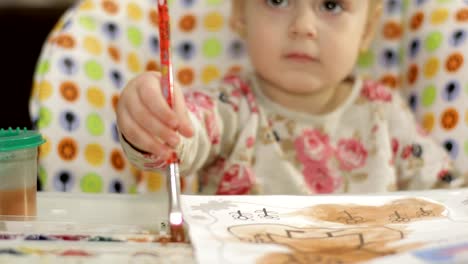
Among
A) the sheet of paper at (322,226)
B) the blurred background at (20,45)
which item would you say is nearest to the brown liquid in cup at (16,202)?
the sheet of paper at (322,226)

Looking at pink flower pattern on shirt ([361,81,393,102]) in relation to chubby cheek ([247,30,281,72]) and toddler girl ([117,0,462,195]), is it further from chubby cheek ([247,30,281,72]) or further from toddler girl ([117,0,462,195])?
chubby cheek ([247,30,281,72])

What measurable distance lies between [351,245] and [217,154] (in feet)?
1.68

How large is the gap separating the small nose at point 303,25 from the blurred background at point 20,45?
0.99 m

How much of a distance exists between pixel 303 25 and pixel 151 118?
1.12 ft

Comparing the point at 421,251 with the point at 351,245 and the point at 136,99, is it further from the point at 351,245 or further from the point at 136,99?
→ the point at 136,99

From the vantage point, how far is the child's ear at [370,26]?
3.67ft

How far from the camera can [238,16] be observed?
109cm

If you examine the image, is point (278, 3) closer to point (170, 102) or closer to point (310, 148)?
point (310, 148)

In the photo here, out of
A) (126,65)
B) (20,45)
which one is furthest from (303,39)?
(20,45)

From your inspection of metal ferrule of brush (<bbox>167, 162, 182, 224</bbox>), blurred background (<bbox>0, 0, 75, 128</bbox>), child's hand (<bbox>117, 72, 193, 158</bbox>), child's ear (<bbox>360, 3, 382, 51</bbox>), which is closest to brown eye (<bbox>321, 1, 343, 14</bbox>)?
child's ear (<bbox>360, 3, 382, 51</bbox>)

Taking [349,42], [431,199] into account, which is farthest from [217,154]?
[431,199]

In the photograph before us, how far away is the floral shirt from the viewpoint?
3.25 feet

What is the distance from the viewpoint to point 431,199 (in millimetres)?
679

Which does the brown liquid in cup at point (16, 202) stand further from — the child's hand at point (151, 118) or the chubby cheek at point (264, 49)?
the chubby cheek at point (264, 49)
